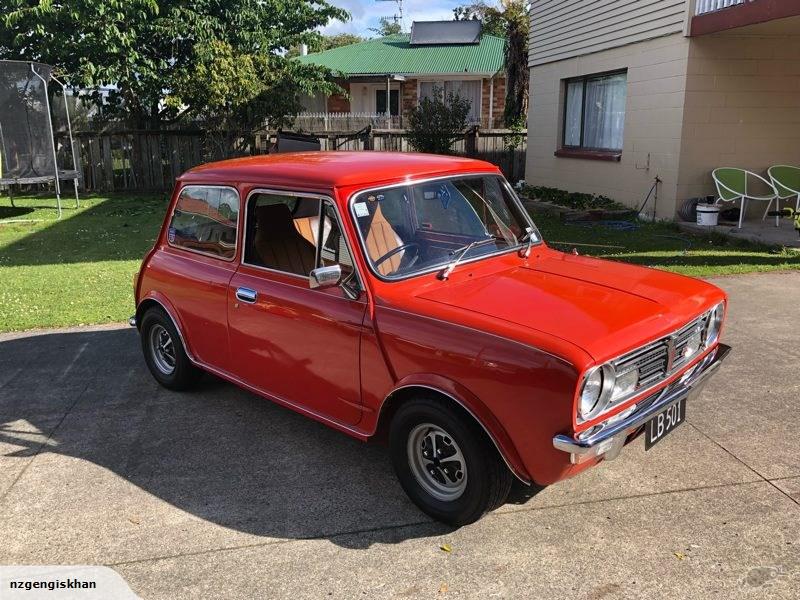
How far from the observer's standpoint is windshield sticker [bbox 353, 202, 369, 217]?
139 inches

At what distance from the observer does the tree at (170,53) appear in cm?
1631

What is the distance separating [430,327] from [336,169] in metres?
1.22

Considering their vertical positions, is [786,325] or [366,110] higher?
[366,110]

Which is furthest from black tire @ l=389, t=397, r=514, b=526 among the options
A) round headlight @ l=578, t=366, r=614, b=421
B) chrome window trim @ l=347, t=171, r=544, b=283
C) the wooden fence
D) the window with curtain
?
the window with curtain

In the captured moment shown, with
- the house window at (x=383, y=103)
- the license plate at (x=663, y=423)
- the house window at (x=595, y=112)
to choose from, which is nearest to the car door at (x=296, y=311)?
the license plate at (x=663, y=423)

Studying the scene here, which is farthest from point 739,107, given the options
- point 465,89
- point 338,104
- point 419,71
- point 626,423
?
point 338,104

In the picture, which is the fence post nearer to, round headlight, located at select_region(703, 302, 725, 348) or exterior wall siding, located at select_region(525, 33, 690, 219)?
exterior wall siding, located at select_region(525, 33, 690, 219)

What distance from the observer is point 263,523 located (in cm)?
333

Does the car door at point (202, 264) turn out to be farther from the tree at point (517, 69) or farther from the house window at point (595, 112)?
the tree at point (517, 69)

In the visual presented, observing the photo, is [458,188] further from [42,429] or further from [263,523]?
[42,429]

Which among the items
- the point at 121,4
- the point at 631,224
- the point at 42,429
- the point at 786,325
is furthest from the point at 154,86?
the point at 786,325

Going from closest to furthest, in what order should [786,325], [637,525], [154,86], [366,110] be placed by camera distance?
[637,525]
[786,325]
[154,86]
[366,110]

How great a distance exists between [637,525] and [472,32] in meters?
30.8

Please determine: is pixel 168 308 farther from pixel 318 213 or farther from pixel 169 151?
pixel 169 151
